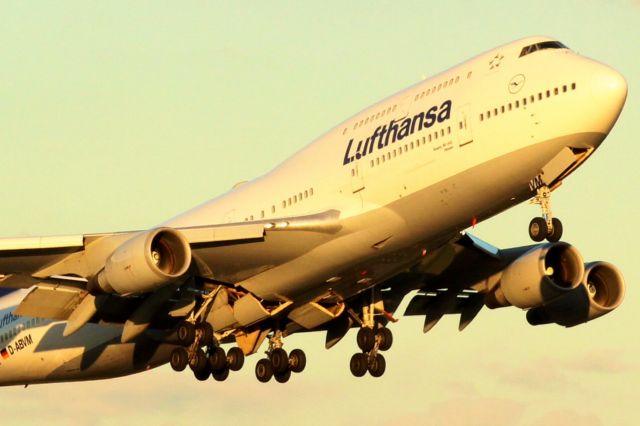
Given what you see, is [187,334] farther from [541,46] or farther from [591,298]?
[591,298]

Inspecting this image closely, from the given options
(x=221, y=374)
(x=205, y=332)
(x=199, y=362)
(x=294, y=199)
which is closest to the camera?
(x=294, y=199)

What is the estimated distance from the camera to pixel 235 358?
46.4m

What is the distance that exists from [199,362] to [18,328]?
26.3 ft

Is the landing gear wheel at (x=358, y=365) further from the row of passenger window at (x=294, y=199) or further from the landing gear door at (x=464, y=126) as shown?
the landing gear door at (x=464, y=126)

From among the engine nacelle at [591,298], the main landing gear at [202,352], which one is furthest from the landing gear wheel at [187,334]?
the engine nacelle at [591,298]

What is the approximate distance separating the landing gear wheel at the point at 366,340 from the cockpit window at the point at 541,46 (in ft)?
37.9

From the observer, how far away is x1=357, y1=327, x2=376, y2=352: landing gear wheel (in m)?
46.6

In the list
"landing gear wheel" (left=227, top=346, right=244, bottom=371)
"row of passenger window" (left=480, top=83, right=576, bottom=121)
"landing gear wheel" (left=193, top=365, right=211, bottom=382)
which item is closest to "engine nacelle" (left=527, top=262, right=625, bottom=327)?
"landing gear wheel" (left=227, top=346, right=244, bottom=371)

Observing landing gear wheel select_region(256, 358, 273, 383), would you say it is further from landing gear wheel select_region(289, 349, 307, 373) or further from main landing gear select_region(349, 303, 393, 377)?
main landing gear select_region(349, 303, 393, 377)

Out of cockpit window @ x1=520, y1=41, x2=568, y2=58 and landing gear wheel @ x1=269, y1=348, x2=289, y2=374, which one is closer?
cockpit window @ x1=520, y1=41, x2=568, y2=58

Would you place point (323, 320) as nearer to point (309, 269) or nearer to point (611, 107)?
point (309, 269)

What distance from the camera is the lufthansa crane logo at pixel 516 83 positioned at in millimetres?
38031

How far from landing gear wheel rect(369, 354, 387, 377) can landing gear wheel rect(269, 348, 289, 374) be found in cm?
269

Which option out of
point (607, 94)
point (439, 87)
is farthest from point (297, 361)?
point (607, 94)
